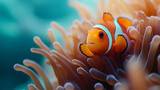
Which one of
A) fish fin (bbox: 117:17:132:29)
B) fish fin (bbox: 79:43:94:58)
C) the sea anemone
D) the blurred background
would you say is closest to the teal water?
the blurred background

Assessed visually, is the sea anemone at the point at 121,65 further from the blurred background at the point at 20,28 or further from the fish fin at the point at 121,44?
the blurred background at the point at 20,28

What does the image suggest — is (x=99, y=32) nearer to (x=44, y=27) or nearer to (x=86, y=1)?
(x=44, y=27)

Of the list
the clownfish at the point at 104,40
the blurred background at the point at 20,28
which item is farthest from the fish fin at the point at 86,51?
the blurred background at the point at 20,28

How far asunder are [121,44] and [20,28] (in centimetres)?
185

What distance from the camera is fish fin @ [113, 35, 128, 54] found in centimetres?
106

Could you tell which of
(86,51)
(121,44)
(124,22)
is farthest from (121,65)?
(124,22)

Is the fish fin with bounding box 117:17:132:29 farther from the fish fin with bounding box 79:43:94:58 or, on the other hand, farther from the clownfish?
the fish fin with bounding box 79:43:94:58

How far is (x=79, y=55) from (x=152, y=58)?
0.55m

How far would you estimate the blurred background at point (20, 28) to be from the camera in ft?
7.43

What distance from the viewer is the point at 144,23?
1.06 m

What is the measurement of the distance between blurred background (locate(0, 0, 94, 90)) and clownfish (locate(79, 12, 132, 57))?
4.78 ft

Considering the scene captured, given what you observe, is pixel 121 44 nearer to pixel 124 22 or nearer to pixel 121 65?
pixel 121 65

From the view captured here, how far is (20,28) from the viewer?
2.54 metres

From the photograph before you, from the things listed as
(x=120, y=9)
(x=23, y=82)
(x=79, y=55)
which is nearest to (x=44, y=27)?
(x=23, y=82)
